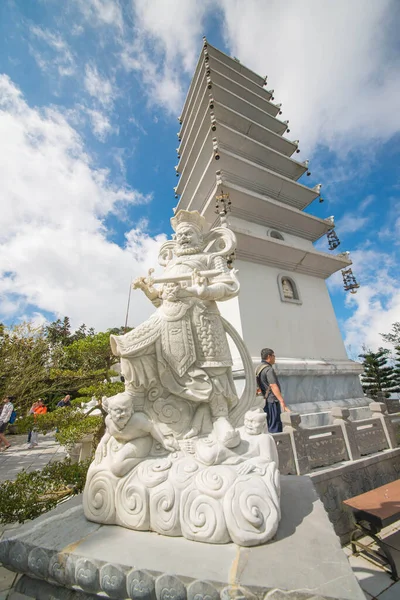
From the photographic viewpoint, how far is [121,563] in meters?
1.20

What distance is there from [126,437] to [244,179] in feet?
28.1

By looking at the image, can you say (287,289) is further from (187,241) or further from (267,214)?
(187,241)

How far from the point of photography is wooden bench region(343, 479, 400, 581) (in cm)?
277

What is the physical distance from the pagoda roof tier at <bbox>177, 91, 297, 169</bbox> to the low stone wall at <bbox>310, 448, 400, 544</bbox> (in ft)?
30.3

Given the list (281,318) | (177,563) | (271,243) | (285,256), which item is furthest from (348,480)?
(285,256)

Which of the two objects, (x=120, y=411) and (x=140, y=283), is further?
(x=140, y=283)

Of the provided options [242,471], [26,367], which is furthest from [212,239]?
[26,367]

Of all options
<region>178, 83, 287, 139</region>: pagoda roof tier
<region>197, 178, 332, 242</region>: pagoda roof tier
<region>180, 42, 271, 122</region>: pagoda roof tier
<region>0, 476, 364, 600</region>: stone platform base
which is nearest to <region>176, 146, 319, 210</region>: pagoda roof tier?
<region>197, 178, 332, 242</region>: pagoda roof tier

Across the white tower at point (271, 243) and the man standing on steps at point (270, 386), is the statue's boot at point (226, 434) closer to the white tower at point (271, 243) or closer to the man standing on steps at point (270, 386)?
the man standing on steps at point (270, 386)

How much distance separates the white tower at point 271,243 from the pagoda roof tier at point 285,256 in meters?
0.03

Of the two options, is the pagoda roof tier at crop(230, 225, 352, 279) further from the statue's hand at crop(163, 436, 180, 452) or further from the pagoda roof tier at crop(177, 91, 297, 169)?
the statue's hand at crop(163, 436, 180, 452)

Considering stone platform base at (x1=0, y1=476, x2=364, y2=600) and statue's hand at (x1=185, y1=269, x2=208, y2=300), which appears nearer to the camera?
stone platform base at (x1=0, y1=476, x2=364, y2=600)

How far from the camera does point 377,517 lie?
2805 millimetres

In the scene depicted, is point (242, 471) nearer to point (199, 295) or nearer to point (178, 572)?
point (178, 572)
